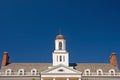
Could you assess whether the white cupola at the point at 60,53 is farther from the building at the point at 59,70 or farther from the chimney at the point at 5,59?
the chimney at the point at 5,59

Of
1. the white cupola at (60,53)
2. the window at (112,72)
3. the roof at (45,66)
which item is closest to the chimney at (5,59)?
the roof at (45,66)

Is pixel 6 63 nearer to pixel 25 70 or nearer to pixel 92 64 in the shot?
pixel 25 70

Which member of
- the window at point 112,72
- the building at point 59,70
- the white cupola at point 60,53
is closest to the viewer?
the building at point 59,70

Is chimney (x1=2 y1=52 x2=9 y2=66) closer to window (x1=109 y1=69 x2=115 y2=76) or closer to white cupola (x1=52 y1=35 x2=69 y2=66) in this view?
white cupola (x1=52 y1=35 x2=69 y2=66)

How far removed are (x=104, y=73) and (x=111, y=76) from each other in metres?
1.95

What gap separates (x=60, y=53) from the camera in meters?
97.5

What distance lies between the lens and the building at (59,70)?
93.5 m

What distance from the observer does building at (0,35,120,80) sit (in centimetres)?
9350

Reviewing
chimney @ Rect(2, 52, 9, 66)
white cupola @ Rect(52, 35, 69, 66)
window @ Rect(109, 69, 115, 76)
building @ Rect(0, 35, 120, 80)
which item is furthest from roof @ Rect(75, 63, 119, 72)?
chimney @ Rect(2, 52, 9, 66)

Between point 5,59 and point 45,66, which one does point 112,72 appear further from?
point 5,59

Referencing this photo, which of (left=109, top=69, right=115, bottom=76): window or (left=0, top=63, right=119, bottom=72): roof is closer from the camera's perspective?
(left=109, top=69, right=115, bottom=76): window

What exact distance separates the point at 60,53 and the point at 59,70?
5261 mm

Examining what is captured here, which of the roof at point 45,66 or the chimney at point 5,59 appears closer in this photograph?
the roof at point 45,66

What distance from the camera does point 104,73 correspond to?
96.3 m
